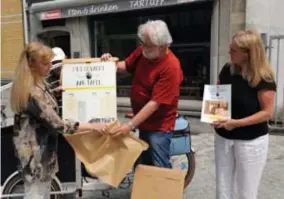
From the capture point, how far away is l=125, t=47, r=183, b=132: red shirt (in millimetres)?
3072

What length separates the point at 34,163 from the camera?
115 inches

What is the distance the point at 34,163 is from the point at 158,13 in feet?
27.0

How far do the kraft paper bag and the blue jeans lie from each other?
24 cm

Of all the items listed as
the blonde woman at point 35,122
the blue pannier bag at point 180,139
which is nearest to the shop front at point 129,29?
the blue pannier bag at point 180,139

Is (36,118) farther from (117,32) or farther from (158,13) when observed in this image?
(117,32)

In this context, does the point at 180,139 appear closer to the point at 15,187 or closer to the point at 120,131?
the point at 120,131

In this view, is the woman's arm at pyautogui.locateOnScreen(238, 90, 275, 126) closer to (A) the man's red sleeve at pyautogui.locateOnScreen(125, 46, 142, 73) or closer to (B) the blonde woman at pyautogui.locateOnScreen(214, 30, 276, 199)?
(B) the blonde woman at pyautogui.locateOnScreen(214, 30, 276, 199)

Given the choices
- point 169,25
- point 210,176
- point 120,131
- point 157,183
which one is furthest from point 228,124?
point 169,25

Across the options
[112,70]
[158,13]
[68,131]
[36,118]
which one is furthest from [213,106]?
[158,13]

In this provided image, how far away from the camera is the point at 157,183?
9.98ft

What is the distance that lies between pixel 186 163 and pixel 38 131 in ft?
7.12

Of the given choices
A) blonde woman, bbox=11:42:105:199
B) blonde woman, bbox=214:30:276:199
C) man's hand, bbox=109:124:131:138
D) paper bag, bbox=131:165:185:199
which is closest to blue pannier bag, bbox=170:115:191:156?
blonde woman, bbox=214:30:276:199

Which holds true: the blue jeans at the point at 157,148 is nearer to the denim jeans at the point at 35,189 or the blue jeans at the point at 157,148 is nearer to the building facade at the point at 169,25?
the denim jeans at the point at 35,189

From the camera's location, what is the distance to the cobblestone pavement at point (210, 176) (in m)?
4.57
